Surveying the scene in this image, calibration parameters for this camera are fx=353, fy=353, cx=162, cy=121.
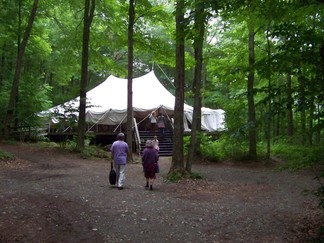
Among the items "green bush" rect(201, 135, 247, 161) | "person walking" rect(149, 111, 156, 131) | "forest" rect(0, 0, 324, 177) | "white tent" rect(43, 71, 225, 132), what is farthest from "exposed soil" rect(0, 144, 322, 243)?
"white tent" rect(43, 71, 225, 132)

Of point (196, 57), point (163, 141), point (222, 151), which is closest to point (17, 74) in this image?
point (163, 141)

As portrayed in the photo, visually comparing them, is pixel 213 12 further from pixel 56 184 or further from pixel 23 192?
pixel 56 184

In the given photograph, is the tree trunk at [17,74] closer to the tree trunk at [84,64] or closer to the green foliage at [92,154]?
the tree trunk at [84,64]

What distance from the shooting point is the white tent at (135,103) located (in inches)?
869

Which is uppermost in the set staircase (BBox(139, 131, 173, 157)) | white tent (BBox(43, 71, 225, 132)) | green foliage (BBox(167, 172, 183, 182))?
white tent (BBox(43, 71, 225, 132))

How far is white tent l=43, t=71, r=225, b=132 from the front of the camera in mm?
22078

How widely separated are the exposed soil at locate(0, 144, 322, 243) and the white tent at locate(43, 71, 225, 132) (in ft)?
30.8

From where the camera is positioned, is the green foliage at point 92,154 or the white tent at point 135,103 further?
the white tent at point 135,103

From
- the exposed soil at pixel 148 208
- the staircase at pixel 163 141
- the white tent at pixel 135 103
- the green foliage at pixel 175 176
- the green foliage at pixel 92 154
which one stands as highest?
the white tent at pixel 135 103

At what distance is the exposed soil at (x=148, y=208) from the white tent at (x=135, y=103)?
939 cm

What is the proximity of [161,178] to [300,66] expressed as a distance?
24.5 feet

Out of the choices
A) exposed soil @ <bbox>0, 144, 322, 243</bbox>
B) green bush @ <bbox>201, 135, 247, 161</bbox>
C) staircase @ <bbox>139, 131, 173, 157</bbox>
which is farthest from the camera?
staircase @ <bbox>139, 131, 173, 157</bbox>

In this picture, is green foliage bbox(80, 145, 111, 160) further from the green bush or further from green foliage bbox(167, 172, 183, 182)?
green foliage bbox(167, 172, 183, 182)

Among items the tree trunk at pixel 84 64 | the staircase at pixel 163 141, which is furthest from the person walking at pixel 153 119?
the tree trunk at pixel 84 64
